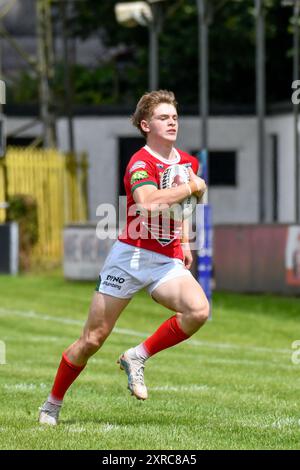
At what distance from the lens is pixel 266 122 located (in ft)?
118

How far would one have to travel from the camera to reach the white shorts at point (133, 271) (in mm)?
9070

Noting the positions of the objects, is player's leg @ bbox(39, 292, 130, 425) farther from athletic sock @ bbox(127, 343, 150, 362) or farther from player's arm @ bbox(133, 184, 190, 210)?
player's arm @ bbox(133, 184, 190, 210)

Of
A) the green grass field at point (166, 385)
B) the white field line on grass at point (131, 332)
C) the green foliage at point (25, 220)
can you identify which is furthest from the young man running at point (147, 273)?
the green foliage at point (25, 220)

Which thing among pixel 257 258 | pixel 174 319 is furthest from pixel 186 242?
pixel 257 258

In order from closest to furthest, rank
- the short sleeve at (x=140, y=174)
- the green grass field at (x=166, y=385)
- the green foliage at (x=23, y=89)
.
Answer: the green grass field at (x=166, y=385) < the short sleeve at (x=140, y=174) < the green foliage at (x=23, y=89)

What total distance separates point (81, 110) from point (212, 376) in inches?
984

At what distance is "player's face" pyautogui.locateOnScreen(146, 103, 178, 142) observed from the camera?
9062 mm

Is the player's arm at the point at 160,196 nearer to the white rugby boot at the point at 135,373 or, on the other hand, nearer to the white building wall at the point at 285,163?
the white rugby boot at the point at 135,373

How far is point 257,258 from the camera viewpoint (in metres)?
23.5

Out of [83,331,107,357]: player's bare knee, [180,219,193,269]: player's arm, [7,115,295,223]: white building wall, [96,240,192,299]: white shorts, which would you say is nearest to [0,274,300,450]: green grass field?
[83,331,107,357]: player's bare knee

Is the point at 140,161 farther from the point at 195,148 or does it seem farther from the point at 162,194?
the point at 195,148

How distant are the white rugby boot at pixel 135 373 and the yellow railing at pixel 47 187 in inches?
867

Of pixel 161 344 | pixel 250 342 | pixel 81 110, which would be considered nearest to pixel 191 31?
pixel 81 110
